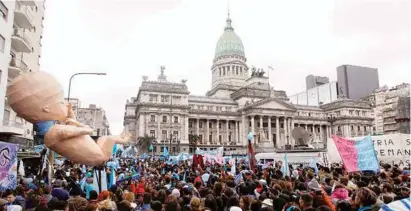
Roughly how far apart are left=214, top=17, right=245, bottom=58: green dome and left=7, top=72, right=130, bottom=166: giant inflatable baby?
89.9 metres

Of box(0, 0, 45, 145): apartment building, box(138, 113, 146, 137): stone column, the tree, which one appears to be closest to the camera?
box(0, 0, 45, 145): apartment building

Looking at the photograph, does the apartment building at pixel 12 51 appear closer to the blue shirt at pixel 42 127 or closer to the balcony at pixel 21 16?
the balcony at pixel 21 16

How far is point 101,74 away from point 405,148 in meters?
17.7

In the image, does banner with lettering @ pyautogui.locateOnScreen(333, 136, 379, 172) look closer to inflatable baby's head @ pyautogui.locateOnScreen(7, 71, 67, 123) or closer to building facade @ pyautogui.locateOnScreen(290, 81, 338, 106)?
inflatable baby's head @ pyautogui.locateOnScreen(7, 71, 67, 123)

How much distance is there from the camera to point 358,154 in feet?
40.0

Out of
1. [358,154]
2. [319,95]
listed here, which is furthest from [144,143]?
[319,95]

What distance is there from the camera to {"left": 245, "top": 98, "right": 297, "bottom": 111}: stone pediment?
256 feet

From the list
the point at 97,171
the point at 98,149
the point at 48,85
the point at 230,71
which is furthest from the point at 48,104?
the point at 230,71

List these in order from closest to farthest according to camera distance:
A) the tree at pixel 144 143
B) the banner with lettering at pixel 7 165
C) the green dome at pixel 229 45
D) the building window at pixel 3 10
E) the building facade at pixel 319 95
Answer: the banner with lettering at pixel 7 165
the building window at pixel 3 10
the tree at pixel 144 143
the green dome at pixel 229 45
the building facade at pixel 319 95

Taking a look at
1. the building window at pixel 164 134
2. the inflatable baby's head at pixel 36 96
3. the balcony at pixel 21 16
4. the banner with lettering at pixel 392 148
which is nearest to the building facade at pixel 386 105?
the building window at pixel 164 134

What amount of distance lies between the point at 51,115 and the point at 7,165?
3166 mm

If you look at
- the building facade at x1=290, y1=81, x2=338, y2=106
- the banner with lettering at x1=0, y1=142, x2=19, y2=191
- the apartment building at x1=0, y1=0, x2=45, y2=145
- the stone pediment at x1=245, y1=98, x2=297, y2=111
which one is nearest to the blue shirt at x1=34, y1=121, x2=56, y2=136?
the banner with lettering at x1=0, y1=142, x2=19, y2=191

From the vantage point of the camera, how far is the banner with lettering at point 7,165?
29.4ft

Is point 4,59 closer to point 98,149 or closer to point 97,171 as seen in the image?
point 97,171
